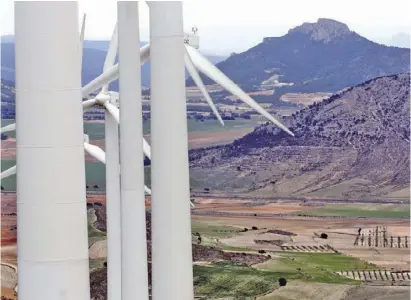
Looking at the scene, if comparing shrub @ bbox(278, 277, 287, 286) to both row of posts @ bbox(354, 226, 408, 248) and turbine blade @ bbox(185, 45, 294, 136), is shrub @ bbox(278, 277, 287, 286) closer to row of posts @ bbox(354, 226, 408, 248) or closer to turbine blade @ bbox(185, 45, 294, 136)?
row of posts @ bbox(354, 226, 408, 248)

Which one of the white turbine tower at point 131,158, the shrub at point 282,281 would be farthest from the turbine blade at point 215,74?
the shrub at point 282,281

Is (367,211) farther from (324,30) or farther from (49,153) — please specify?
(49,153)

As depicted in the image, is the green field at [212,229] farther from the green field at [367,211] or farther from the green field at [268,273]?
the green field at [367,211]

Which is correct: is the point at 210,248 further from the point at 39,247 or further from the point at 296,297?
the point at 39,247

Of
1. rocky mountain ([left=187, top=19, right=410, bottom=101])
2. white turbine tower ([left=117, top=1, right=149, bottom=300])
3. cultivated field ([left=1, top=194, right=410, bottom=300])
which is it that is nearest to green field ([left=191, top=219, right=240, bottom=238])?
cultivated field ([left=1, top=194, right=410, bottom=300])

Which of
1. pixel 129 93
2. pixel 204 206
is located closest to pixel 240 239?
pixel 204 206

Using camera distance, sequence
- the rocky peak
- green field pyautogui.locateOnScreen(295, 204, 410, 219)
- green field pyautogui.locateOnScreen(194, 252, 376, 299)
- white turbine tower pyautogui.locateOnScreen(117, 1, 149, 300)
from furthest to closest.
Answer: the rocky peak → green field pyautogui.locateOnScreen(295, 204, 410, 219) → green field pyautogui.locateOnScreen(194, 252, 376, 299) → white turbine tower pyautogui.locateOnScreen(117, 1, 149, 300)

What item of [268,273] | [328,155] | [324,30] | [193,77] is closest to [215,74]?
[193,77]
